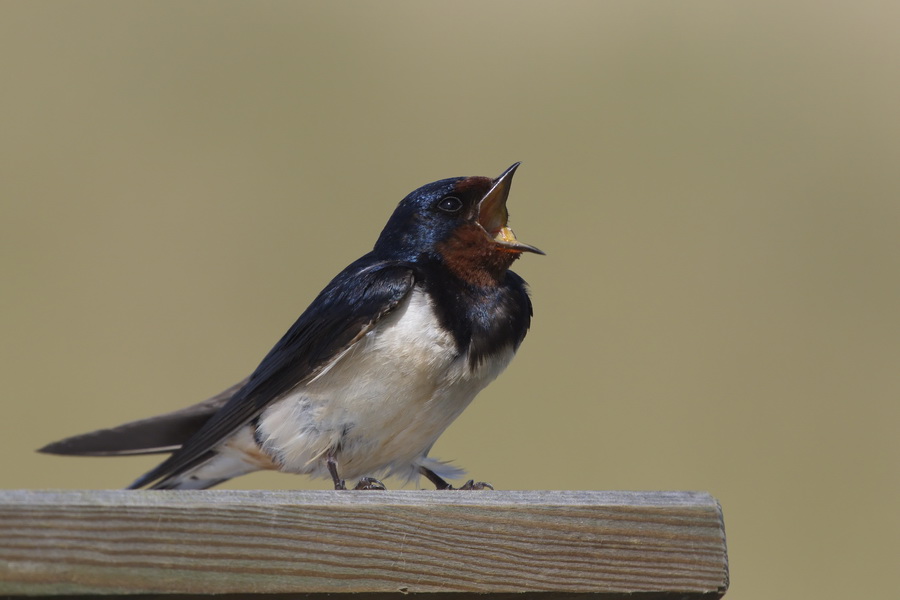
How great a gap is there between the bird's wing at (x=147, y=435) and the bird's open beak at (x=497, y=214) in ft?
2.06

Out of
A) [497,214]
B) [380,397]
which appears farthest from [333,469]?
[497,214]

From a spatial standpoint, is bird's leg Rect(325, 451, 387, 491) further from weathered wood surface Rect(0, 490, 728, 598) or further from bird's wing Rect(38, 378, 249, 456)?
weathered wood surface Rect(0, 490, 728, 598)

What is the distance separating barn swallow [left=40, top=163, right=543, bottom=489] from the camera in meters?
2.26

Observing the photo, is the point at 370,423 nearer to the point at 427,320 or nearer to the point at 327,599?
the point at 427,320

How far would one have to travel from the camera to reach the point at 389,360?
225 cm

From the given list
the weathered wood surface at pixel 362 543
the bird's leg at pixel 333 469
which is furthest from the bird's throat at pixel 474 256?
the weathered wood surface at pixel 362 543

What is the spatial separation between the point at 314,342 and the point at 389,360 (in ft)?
0.51

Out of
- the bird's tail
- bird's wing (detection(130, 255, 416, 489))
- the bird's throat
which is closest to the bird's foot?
bird's wing (detection(130, 255, 416, 489))

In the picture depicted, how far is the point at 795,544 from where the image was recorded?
4.23 meters

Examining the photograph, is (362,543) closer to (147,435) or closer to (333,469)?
(333,469)

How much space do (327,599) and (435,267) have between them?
1.05 metres

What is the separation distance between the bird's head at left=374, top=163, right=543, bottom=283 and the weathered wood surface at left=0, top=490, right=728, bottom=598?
0.91m

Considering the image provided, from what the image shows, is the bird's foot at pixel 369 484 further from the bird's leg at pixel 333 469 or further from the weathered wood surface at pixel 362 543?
the weathered wood surface at pixel 362 543

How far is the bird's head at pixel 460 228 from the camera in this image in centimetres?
239
